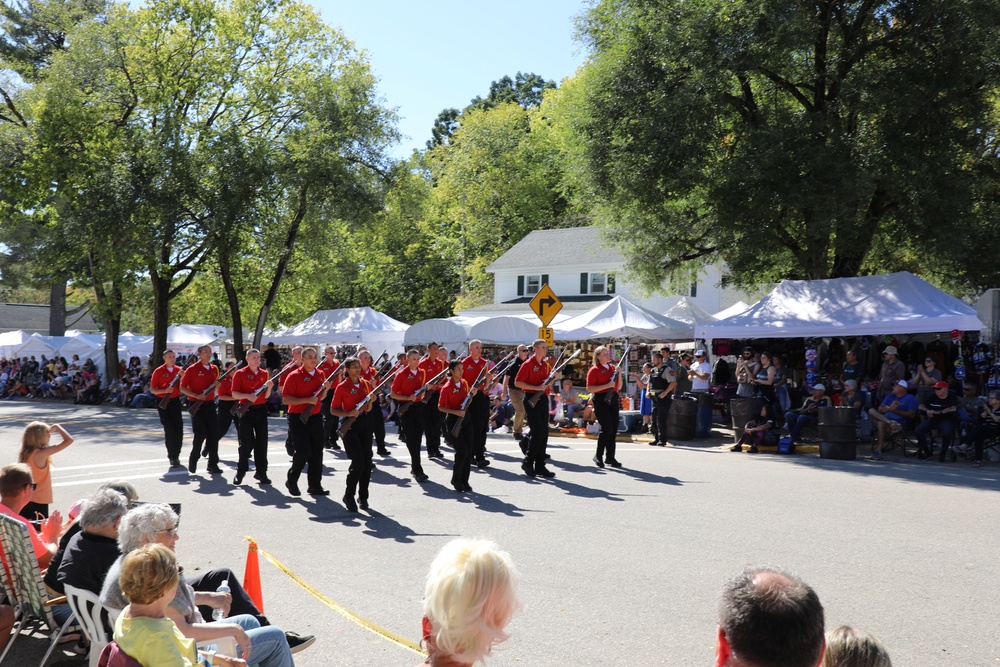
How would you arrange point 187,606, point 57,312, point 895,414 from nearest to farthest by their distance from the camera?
point 187,606 < point 895,414 < point 57,312

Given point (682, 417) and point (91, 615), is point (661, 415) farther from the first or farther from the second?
point (91, 615)

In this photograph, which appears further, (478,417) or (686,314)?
(686,314)

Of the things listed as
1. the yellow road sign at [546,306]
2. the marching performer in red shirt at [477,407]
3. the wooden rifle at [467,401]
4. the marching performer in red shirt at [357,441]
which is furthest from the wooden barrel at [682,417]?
the marching performer in red shirt at [357,441]

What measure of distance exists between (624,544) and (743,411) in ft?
33.7

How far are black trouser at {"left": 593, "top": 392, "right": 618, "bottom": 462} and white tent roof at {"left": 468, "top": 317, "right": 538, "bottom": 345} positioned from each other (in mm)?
14390

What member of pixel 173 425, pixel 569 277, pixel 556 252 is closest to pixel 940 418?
pixel 173 425

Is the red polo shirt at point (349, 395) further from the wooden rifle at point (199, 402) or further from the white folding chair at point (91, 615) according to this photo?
the white folding chair at point (91, 615)

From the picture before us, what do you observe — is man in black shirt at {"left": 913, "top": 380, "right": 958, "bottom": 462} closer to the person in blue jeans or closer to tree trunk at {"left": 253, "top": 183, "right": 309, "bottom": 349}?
the person in blue jeans

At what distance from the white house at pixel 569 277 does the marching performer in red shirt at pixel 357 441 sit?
33.9m

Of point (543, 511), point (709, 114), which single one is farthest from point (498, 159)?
point (543, 511)

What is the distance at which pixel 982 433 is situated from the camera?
15.4 m

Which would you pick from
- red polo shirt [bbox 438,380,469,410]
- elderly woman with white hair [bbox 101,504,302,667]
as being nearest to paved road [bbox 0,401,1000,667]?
elderly woman with white hair [bbox 101,504,302,667]

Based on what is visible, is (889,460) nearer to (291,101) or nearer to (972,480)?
(972,480)

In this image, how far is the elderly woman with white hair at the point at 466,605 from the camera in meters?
2.78
